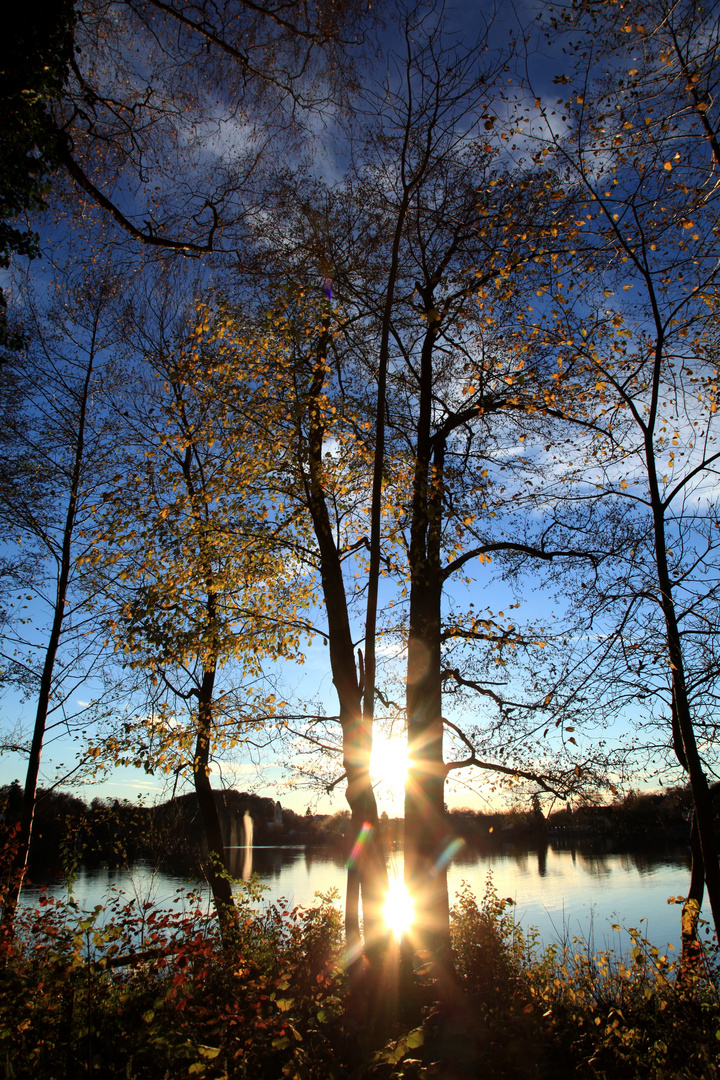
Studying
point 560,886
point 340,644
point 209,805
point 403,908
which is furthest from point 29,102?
point 560,886

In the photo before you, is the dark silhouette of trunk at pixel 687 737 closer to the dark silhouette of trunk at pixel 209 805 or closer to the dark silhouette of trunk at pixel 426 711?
the dark silhouette of trunk at pixel 426 711

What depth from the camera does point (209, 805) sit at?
10766 mm

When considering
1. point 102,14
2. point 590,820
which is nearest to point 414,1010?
point 590,820

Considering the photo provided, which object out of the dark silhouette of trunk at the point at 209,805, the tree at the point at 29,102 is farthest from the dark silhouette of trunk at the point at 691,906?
the tree at the point at 29,102

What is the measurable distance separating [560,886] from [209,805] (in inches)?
852

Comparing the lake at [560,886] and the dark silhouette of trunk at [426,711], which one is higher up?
the dark silhouette of trunk at [426,711]

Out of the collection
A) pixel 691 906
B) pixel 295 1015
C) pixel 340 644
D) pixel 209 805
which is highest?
pixel 340 644

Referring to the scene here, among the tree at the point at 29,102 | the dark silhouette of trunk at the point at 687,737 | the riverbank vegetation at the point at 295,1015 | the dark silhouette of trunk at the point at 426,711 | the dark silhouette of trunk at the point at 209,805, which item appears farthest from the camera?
the dark silhouette of trunk at the point at 209,805

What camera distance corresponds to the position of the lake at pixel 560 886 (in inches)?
635

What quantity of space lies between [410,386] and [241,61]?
15.6ft

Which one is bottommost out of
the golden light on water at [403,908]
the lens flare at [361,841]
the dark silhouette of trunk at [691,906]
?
the golden light on water at [403,908]

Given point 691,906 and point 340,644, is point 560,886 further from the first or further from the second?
point 691,906

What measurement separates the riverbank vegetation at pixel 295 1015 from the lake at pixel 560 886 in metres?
2.47

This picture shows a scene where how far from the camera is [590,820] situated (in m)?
7.93
